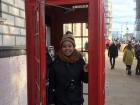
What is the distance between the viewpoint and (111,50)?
2353 centimetres

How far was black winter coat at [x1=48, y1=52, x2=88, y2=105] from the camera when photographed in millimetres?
4855

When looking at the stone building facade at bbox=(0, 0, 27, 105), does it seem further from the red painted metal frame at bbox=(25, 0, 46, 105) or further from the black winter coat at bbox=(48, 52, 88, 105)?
the black winter coat at bbox=(48, 52, 88, 105)

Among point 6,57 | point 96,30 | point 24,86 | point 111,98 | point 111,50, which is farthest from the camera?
point 111,50


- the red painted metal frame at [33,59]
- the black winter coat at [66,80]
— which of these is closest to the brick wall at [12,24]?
the red painted metal frame at [33,59]

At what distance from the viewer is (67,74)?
15.9 ft

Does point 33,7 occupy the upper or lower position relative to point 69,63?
upper

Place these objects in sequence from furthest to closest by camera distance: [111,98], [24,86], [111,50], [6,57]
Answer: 1. [111,50]
2. [111,98]
3. [24,86]
4. [6,57]

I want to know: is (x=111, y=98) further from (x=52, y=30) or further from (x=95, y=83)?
(x=95, y=83)

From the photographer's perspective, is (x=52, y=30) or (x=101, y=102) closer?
(x=101, y=102)

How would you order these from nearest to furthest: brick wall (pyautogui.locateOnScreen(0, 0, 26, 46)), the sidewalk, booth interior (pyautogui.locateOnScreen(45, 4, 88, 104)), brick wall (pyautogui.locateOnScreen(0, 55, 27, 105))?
booth interior (pyautogui.locateOnScreen(45, 4, 88, 104))
brick wall (pyautogui.locateOnScreen(0, 55, 27, 105))
brick wall (pyautogui.locateOnScreen(0, 0, 26, 46))
the sidewalk

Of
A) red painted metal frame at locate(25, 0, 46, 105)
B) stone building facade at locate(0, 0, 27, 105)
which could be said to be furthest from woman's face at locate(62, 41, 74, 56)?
stone building facade at locate(0, 0, 27, 105)

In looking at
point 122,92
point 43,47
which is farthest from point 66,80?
point 122,92

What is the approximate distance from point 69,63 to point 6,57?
2164 mm

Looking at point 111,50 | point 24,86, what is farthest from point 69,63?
point 111,50
